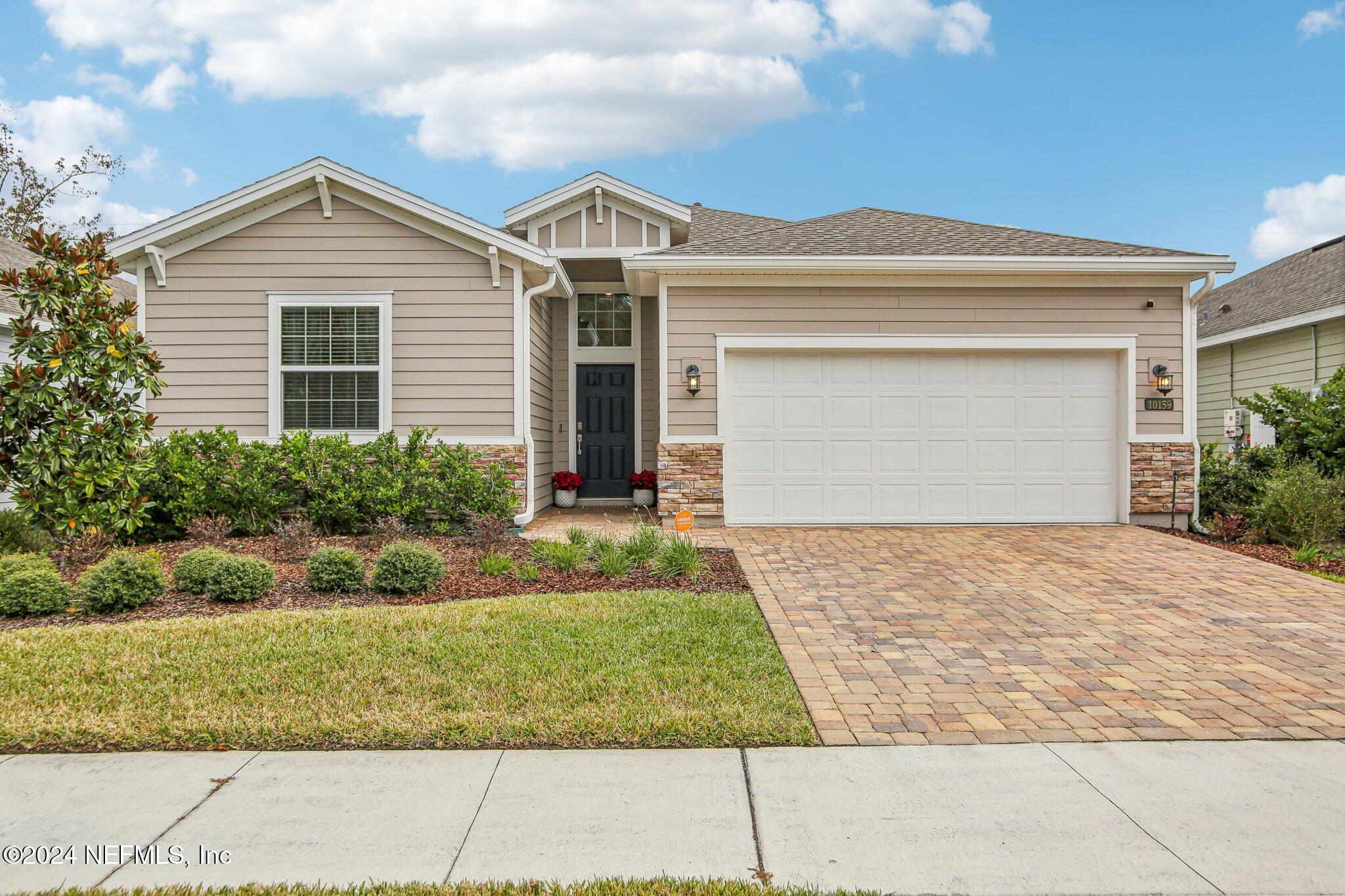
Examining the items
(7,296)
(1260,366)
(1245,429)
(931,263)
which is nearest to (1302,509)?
(931,263)

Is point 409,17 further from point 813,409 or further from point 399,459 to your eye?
point 813,409

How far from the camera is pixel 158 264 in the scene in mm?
9031

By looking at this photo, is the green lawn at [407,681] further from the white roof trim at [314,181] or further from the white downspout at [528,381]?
the white roof trim at [314,181]

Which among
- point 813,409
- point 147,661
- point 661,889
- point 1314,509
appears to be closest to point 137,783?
point 147,661

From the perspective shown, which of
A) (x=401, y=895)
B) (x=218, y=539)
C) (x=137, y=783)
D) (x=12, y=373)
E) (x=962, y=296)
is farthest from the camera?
(x=962, y=296)

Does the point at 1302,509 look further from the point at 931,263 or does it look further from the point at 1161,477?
the point at 931,263

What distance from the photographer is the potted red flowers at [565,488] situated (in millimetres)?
11664

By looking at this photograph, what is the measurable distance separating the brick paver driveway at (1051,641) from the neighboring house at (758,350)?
162 cm

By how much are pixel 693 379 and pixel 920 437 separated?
9.83 ft

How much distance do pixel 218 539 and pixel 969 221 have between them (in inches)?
417

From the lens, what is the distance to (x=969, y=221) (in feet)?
37.6

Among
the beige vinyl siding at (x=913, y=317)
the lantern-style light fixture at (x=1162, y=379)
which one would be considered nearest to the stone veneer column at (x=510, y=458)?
the beige vinyl siding at (x=913, y=317)

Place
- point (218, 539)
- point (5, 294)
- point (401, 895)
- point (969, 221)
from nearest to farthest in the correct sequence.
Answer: point (401, 895), point (218, 539), point (5, 294), point (969, 221)

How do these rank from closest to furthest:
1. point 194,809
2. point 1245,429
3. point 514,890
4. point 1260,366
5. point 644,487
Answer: point 514,890
point 194,809
point 644,487
point 1245,429
point 1260,366
